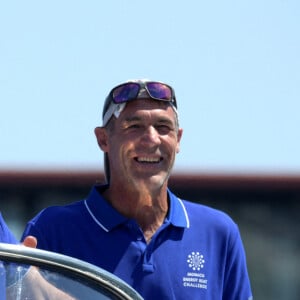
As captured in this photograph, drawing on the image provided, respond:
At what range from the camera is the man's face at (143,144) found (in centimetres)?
612

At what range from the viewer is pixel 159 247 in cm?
614

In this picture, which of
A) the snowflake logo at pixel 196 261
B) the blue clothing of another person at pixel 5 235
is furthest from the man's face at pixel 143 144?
the blue clothing of another person at pixel 5 235

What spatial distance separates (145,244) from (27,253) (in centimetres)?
136

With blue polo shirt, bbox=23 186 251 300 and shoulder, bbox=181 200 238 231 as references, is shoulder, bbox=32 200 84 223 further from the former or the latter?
shoulder, bbox=181 200 238 231

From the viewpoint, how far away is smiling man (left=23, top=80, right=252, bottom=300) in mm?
6074

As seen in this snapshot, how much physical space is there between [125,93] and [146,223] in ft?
1.75

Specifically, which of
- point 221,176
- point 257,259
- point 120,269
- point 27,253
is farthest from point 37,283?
point 221,176

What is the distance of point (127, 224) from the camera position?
20.3 ft

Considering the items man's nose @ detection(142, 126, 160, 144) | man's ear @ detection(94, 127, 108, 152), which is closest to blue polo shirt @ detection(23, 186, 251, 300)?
man's ear @ detection(94, 127, 108, 152)

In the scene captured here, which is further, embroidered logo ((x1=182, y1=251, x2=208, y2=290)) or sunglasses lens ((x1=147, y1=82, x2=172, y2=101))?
sunglasses lens ((x1=147, y1=82, x2=172, y2=101))

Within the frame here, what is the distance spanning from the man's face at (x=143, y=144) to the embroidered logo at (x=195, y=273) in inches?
12.6

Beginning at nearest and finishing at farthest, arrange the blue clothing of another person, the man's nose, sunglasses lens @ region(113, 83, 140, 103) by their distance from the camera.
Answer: the blue clothing of another person, the man's nose, sunglasses lens @ region(113, 83, 140, 103)

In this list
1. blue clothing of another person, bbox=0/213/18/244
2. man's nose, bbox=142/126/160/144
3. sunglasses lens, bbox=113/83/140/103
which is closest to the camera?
blue clothing of another person, bbox=0/213/18/244

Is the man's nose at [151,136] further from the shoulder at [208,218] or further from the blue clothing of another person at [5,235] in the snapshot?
the blue clothing of another person at [5,235]
